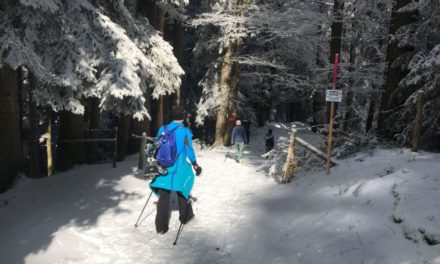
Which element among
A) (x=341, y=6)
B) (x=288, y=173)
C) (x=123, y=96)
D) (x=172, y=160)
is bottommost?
(x=288, y=173)

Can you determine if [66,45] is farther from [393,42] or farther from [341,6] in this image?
[341,6]

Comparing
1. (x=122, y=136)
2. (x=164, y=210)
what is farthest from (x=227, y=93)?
(x=164, y=210)

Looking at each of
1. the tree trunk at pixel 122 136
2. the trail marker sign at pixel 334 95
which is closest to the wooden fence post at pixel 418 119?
the trail marker sign at pixel 334 95

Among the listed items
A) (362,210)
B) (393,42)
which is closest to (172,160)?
(362,210)

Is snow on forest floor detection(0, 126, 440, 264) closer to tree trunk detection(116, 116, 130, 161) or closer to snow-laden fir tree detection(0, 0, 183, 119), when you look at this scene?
snow-laden fir tree detection(0, 0, 183, 119)

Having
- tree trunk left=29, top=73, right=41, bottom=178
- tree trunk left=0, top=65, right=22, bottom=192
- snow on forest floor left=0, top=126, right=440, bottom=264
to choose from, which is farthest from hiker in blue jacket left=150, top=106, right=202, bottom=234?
tree trunk left=29, top=73, right=41, bottom=178

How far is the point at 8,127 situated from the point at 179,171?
4.11 meters

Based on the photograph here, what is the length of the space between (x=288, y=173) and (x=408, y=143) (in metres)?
2.72

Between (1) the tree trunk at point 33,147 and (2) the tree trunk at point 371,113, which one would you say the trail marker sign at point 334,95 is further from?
(1) the tree trunk at point 33,147

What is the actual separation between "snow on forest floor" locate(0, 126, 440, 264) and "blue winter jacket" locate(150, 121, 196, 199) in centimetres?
84

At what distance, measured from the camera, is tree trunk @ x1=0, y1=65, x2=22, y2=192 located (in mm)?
8195

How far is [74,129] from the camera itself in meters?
11.9

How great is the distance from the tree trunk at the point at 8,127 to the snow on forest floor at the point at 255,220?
0.43 m

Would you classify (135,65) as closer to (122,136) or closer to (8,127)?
(122,136)
